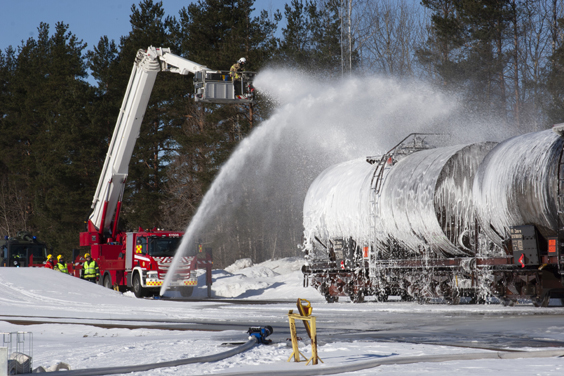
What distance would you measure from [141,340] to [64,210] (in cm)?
4029

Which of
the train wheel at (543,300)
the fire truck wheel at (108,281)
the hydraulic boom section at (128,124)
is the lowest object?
the train wheel at (543,300)

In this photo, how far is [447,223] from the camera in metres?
17.3

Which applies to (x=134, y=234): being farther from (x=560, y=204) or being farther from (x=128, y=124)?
(x=560, y=204)

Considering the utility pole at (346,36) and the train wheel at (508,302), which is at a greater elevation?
the utility pole at (346,36)

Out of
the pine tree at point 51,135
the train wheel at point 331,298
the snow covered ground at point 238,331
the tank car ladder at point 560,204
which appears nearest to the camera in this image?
the snow covered ground at point 238,331

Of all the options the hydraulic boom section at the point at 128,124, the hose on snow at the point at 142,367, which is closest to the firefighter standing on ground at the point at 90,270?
the hydraulic boom section at the point at 128,124

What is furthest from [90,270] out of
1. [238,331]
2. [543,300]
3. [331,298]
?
[543,300]

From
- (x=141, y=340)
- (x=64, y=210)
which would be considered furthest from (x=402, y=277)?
(x=64, y=210)

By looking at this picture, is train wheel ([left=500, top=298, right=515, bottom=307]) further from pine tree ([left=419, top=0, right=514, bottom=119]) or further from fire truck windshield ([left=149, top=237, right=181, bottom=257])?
pine tree ([left=419, top=0, right=514, bottom=119])

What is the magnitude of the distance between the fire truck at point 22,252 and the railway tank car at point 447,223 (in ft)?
59.5

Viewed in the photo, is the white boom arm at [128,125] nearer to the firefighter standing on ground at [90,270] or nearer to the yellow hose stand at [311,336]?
the firefighter standing on ground at [90,270]

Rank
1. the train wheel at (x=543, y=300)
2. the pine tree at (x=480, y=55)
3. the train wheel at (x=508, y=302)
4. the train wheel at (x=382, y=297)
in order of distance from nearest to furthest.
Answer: the train wheel at (x=543, y=300)
the train wheel at (x=508, y=302)
the train wheel at (x=382, y=297)
the pine tree at (x=480, y=55)

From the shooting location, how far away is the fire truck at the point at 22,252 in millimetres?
34688

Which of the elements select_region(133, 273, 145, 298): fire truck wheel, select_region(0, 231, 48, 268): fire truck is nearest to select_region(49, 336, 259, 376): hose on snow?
select_region(133, 273, 145, 298): fire truck wheel
